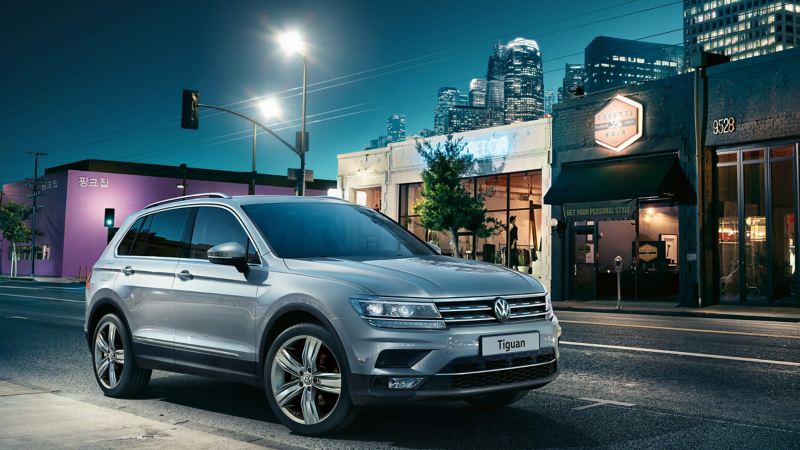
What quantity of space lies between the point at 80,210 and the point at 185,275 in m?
60.0

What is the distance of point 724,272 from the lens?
80.8ft

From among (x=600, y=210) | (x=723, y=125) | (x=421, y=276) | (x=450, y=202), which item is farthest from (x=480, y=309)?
(x=450, y=202)

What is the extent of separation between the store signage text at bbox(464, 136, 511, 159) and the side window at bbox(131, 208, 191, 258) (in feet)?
83.5

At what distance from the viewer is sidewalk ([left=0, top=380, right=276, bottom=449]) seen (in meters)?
5.03

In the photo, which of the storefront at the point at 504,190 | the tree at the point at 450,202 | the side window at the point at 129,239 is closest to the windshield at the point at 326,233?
the side window at the point at 129,239

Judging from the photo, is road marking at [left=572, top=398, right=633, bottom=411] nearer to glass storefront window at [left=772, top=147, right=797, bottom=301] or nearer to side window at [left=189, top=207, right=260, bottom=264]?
side window at [left=189, top=207, right=260, bottom=264]

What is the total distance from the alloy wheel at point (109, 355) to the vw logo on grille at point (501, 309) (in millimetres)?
3817

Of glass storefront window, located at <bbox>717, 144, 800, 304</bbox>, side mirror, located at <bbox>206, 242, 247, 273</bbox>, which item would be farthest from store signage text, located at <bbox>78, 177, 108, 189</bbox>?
side mirror, located at <bbox>206, 242, 247, 273</bbox>

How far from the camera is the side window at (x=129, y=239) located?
778 cm

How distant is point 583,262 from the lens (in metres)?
28.7

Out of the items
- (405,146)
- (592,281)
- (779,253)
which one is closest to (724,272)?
(779,253)

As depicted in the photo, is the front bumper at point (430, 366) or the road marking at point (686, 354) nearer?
the front bumper at point (430, 366)

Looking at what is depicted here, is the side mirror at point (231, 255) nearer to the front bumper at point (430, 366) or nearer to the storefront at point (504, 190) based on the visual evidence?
the front bumper at point (430, 366)

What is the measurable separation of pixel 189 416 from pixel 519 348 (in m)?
2.85
